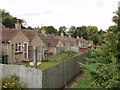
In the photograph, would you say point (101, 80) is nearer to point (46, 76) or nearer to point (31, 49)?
point (46, 76)

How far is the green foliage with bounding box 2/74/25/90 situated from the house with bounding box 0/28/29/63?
348 inches

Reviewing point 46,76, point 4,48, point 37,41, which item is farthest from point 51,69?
point 37,41

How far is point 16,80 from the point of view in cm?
522

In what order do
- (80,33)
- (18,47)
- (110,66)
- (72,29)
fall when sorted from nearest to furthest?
(110,66) < (18,47) < (80,33) < (72,29)

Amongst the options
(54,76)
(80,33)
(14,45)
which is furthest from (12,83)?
(80,33)

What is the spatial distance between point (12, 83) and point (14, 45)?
33.0 ft

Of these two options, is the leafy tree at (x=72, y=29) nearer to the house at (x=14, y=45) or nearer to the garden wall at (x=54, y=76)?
the house at (x=14, y=45)

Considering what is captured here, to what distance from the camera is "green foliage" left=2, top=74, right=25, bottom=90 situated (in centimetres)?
495

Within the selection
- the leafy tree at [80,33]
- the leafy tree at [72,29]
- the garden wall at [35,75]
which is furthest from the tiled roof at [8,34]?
the leafy tree at [72,29]

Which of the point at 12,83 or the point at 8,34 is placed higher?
the point at 8,34

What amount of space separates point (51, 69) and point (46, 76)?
1.81 ft

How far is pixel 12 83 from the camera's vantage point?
496 cm

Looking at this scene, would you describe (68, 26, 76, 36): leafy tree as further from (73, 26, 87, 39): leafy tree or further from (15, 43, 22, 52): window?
(15, 43, 22, 52): window

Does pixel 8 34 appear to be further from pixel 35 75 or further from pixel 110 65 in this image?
pixel 110 65
